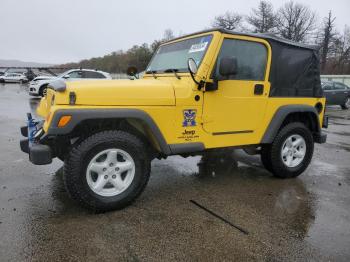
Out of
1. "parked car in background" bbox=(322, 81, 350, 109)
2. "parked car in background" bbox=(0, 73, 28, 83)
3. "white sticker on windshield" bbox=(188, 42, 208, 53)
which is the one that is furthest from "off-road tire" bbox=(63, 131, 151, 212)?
"parked car in background" bbox=(0, 73, 28, 83)

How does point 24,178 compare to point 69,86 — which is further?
point 24,178

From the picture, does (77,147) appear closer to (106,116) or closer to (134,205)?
(106,116)

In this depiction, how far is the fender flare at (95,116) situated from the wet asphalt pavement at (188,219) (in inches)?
36.0

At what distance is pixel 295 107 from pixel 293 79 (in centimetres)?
43

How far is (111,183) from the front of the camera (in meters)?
3.87

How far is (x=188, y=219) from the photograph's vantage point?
12.3ft

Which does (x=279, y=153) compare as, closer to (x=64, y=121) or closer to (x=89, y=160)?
(x=89, y=160)

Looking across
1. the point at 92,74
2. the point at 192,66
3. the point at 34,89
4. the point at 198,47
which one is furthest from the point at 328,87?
the point at 192,66

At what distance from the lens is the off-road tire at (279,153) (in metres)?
5.11

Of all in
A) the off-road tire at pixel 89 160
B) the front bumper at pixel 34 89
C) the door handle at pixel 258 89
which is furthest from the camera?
the front bumper at pixel 34 89

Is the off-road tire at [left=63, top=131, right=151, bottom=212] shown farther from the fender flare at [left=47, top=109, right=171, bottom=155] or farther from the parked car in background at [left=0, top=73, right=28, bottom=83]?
the parked car in background at [left=0, top=73, right=28, bottom=83]

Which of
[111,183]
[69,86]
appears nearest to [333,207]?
[111,183]

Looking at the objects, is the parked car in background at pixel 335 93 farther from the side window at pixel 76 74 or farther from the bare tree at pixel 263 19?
the bare tree at pixel 263 19

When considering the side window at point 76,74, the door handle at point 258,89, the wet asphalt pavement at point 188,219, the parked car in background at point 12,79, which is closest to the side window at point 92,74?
the side window at point 76,74
